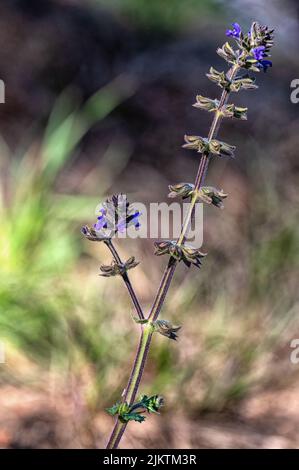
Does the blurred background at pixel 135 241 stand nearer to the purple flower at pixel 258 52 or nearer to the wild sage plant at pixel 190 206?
the wild sage plant at pixel 190 206

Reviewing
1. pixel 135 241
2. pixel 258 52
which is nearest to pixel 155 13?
pixel 135 241

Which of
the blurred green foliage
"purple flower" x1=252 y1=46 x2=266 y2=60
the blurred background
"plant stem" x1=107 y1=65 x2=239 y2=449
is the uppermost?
the blurred green foliage

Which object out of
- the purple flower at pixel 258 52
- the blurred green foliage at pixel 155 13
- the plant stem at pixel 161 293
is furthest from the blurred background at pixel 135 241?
the purple flower at pixel 258 52

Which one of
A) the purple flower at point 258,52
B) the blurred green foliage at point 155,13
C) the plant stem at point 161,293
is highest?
the blurred green foliage at point 155,13

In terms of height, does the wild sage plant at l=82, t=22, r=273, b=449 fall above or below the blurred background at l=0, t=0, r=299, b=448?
below

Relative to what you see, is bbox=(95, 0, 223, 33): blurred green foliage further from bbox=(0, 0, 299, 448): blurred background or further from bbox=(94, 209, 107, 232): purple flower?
bbox=(94, 209, 107, 232): purple flower

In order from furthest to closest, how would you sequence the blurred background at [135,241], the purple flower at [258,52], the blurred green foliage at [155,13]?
the blurred green foliage at [155,13] < the blurred background at [135,241] < the purple flower at [258,52]

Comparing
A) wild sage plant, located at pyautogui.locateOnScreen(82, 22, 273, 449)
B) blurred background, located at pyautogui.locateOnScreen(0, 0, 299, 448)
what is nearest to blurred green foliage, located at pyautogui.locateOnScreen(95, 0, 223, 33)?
blurred background, located at pyautogui.locateOnScreen(0, 0, 299, 448)

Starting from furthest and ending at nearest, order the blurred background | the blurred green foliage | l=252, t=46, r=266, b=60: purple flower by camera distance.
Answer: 1. the blurred green foliage
2. the blurred background
3. l=252, t=46, r=266, b=60: purple flower

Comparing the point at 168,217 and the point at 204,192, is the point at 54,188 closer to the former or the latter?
the point at 168,217
